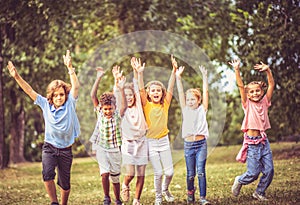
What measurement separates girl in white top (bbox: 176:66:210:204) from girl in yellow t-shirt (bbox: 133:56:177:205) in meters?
0.23

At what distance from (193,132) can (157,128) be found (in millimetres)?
456

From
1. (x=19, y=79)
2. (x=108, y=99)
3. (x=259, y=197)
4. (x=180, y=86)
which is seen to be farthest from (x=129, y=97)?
(x=259, y=197)

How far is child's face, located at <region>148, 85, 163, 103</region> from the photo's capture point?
7695 mm

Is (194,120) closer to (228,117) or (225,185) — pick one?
(225,185)

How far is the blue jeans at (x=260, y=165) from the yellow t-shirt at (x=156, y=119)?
1.12 meters

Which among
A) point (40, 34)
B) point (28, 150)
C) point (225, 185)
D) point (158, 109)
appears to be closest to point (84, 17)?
point (40, 34)

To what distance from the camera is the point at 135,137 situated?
24.6 ft

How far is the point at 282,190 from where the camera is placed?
27.5 feet

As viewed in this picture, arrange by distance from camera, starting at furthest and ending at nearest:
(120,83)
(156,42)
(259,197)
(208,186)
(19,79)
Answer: (156,42), (208,186), (259,197), (120,83), (19,79)

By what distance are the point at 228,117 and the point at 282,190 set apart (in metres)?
8.65

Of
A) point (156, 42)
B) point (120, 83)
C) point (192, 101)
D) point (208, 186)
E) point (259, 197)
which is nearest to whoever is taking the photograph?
point (120, 83)

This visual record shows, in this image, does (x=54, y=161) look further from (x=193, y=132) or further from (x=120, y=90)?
(x=193, y=132)

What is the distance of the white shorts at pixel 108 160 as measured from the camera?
744cm

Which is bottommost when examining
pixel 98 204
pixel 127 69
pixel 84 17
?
pixel 98 204
